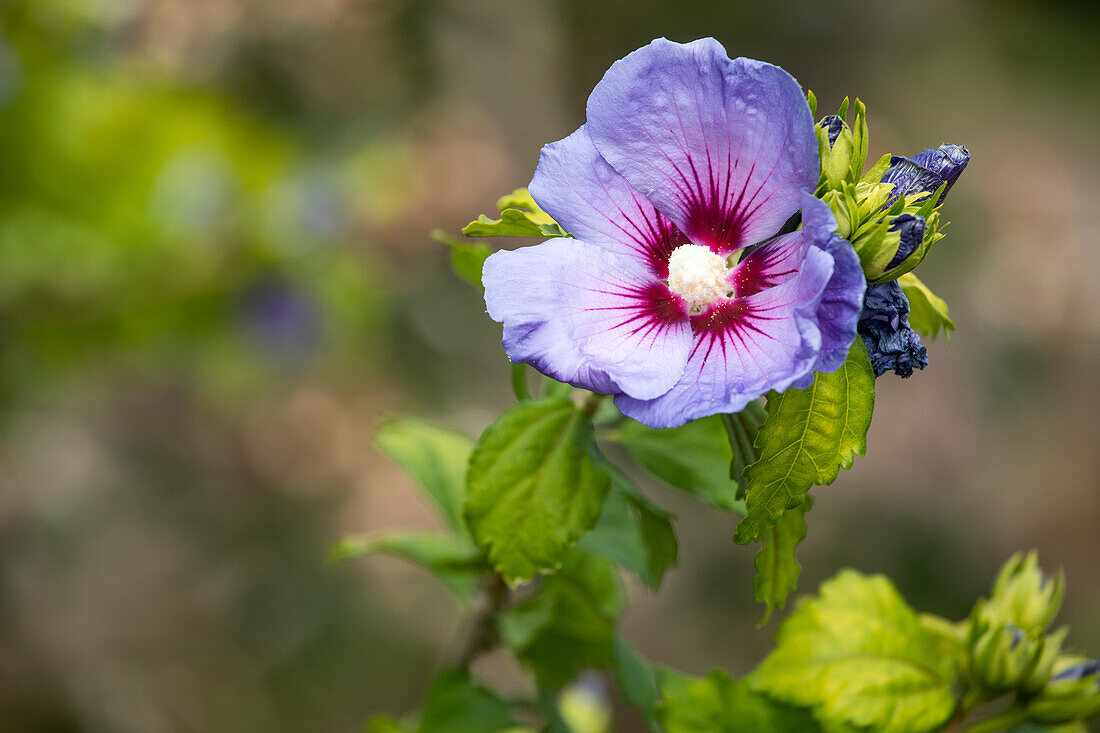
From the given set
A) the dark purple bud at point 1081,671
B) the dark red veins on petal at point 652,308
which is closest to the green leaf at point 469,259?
the dark red veins on petal at point 652,308

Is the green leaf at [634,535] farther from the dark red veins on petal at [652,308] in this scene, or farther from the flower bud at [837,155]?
the flower bud at [837,155]

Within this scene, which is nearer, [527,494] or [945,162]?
[945,162]

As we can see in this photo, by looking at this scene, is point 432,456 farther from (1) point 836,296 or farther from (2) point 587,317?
(1) point 836,296

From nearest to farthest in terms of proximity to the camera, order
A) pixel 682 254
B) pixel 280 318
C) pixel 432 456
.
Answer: pixel 682 254 → pixel 432 456 → pixel 280 318

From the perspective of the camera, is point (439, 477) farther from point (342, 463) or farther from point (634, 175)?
point (342, 463)

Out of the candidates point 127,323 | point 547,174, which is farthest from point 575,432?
point 127,323

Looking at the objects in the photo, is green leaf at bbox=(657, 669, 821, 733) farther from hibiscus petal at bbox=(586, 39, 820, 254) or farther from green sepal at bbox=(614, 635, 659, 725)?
hibiscus petal at bbox=(586, 39, 820, 254)

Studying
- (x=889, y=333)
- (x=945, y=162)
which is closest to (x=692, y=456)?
(x=889, y=333)
